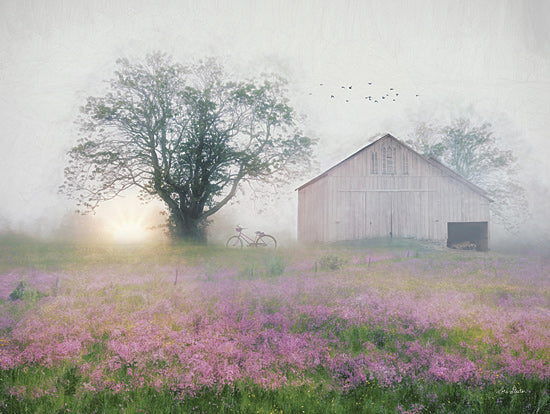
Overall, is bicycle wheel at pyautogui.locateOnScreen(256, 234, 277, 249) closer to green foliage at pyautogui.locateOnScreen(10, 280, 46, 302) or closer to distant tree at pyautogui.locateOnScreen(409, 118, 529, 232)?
green foliage at pyautogui.locateOnScreen(10, 280, 46, 302)

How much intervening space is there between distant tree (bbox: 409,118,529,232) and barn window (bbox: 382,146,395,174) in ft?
4.21

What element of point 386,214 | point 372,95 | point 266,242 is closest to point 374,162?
point 386,214

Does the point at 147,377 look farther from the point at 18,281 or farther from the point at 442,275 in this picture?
the point at 442,275

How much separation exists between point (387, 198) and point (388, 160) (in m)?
1.83

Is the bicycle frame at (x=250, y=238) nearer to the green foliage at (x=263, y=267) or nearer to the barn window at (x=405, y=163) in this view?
the green foliage at (x=263, y=267)

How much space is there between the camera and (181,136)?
27.6ft

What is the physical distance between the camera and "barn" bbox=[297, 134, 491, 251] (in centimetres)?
1096

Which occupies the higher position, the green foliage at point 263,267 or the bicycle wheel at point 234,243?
the bicycle wheel at point 234,243

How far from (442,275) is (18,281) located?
9.67m

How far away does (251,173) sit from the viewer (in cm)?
846

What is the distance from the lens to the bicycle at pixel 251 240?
8.88 meters

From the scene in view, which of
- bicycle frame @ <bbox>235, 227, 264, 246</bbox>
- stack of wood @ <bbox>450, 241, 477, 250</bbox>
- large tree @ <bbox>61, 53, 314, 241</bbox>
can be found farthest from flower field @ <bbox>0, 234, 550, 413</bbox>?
stack of wood @ <bbox>450, 241, 477, 250</bbox>

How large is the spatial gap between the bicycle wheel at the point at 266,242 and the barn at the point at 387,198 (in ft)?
5.12
